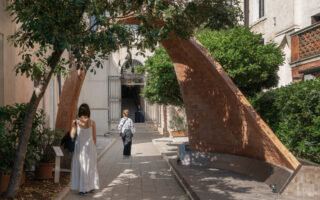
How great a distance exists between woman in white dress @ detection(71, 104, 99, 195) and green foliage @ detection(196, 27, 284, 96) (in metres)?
6.84

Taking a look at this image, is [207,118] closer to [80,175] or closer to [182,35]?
[182,35]

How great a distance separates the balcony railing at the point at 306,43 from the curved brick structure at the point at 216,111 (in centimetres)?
543

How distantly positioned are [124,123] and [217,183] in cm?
713

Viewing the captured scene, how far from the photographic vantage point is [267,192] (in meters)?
6.70

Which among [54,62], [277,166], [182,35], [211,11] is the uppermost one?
[211,11]

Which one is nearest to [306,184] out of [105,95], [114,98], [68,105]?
[68,105]

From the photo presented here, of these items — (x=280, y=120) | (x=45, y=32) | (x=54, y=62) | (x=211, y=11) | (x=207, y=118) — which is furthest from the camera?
(x=207, y=118)

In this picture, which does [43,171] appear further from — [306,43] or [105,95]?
[105,95]

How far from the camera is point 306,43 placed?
13844 millimetres

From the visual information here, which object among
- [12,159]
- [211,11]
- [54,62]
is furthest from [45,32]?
[211,11]

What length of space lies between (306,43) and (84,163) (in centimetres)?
1034

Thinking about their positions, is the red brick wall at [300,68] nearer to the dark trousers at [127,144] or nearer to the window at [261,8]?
the window at [261,8]

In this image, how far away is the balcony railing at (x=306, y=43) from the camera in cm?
1298

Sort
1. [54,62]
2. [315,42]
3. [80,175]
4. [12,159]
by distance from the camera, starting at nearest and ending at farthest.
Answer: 1. [54,62]
2. [12,159]
3. [80,175]
4. [315,42]
